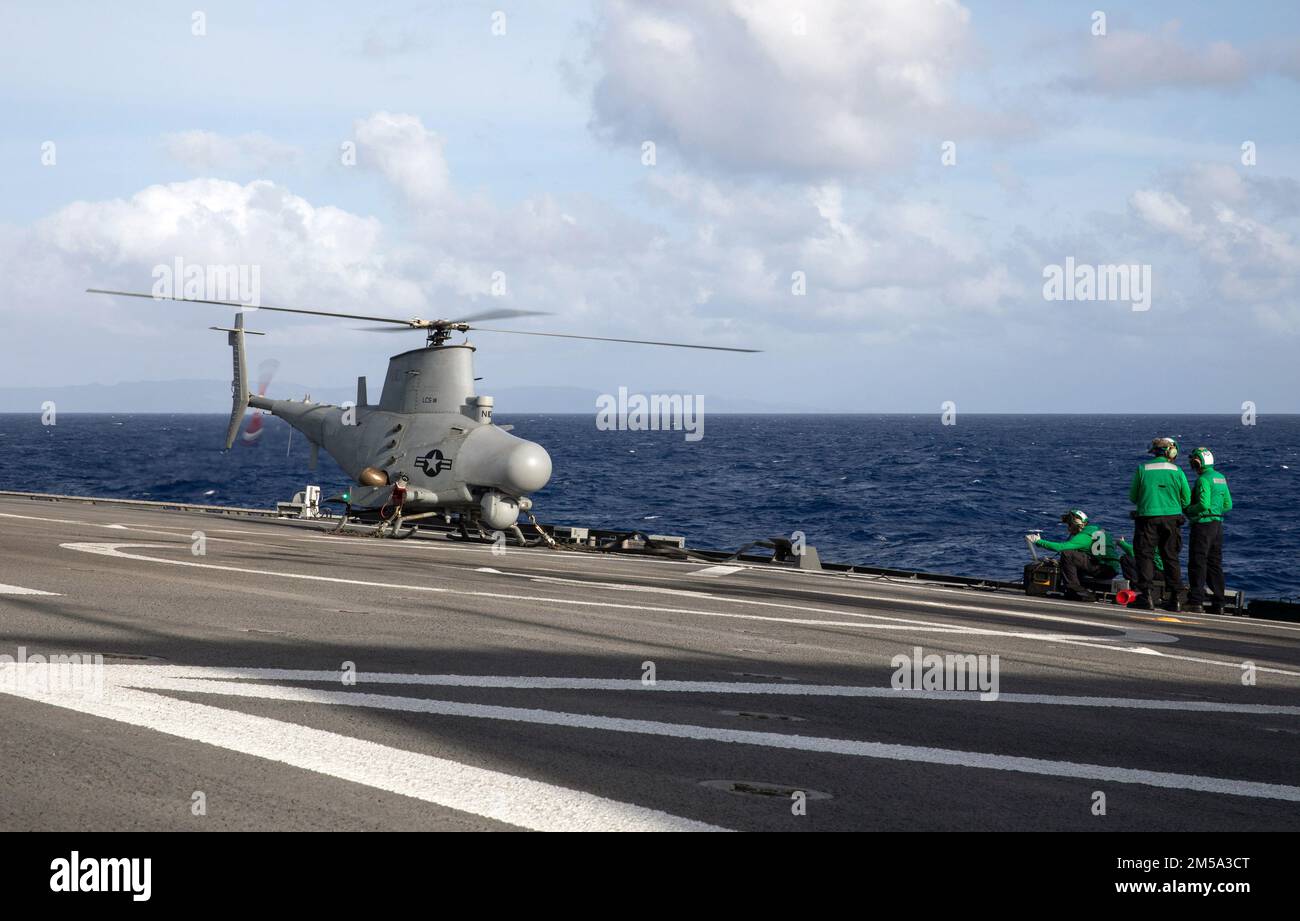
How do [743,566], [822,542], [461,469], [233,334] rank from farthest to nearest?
[822,542], [233,334], [461,469], [743,566]

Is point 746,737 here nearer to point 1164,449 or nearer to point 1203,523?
point 1164,449

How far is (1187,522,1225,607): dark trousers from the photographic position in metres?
18.8

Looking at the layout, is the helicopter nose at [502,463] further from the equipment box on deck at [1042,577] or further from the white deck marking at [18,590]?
the white deck marking at [18,590]

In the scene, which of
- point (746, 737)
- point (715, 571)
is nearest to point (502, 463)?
point (715, 571)

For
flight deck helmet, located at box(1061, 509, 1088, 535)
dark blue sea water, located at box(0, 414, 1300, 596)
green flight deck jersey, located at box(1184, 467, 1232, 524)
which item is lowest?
dark blue sea water, located at box(0, 414, 1300, 596)

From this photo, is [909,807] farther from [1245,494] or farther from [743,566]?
[1245,494]

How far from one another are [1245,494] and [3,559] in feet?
274

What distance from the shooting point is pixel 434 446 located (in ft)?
92.9

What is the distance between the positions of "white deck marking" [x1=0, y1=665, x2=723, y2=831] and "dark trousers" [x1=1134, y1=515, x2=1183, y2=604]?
567 inches

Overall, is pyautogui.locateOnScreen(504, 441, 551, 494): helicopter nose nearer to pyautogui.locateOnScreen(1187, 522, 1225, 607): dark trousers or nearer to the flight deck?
the flight deck

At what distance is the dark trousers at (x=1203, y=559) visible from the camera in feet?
61.6

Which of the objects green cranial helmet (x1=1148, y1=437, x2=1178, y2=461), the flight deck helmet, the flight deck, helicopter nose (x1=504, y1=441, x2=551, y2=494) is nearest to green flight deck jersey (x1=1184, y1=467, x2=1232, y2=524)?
green cranial helmet (x1=1148, y1=437, x2=1178, y2=461)
